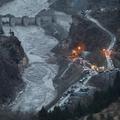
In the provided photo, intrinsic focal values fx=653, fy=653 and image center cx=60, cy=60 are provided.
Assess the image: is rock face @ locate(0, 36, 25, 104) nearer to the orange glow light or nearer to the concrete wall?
the orange glow light

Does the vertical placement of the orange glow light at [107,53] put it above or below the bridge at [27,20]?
above

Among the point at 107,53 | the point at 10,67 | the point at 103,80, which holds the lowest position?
the point at 10,67

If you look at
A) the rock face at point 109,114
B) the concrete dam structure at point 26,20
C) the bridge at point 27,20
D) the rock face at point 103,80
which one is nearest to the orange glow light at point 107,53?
the rock face at point 103,80

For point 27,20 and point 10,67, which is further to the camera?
point 27,20

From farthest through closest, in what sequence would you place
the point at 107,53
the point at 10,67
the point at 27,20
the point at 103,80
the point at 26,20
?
the point at 27,20
the point at 26,20
the point at 10,67
the point at 107,53
the point at 103,80

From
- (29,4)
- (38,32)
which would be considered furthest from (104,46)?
(29,4)

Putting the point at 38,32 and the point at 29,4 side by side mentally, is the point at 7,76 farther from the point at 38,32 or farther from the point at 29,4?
the point at 29,4

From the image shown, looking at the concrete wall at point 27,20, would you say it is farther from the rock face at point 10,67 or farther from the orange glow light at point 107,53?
the orange glow light at point 107,53

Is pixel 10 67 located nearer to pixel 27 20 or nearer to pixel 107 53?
pixel 107 53

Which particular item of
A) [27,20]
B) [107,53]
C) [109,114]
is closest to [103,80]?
[107,53]
